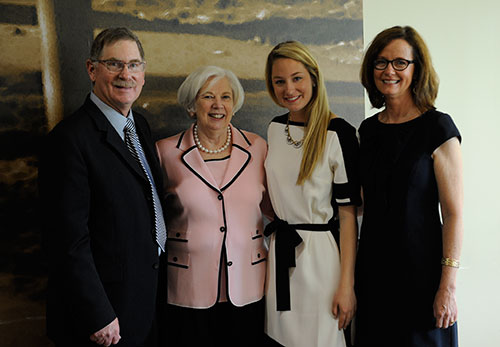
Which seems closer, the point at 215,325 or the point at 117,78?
the point at 117,78

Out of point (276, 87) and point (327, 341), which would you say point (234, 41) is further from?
point (327, 341)

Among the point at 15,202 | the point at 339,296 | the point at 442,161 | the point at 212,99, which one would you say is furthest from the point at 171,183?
the point at 442,161

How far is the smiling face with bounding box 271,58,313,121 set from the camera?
1.88 m

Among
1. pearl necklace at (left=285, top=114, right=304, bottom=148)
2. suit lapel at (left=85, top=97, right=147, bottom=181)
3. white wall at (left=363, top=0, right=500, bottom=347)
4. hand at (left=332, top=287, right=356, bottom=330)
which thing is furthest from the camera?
white wall at (left=363, top=0, right=500, bottom=347)

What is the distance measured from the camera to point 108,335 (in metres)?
1.52

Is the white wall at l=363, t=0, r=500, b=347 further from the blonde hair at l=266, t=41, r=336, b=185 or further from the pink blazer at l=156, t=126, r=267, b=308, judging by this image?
the pink blazer at l=156, t=126, r=267, b=308

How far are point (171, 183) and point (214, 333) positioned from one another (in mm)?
709

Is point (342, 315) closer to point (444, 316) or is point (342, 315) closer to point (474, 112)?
point (444, 316)

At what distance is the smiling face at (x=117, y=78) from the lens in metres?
1.64

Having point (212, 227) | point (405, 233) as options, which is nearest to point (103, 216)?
point (212, 227)

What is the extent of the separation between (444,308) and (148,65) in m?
1.79

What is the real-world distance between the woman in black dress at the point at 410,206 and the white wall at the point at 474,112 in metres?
0.89

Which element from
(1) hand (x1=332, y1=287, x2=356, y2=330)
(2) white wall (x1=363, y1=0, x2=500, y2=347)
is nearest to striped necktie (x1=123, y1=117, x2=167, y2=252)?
(1) hand (x1=332, y1=287, x2=356, y2=330)

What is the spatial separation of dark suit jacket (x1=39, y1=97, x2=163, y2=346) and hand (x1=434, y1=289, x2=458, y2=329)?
3.74 ft
